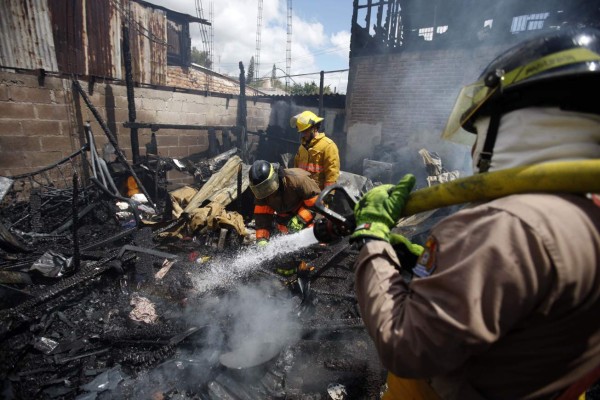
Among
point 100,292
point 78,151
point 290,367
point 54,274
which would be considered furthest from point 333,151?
point 78,151

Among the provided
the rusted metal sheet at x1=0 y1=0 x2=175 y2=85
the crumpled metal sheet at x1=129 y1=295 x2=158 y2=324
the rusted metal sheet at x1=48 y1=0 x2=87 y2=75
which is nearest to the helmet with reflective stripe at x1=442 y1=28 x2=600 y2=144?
the crumpled metal sheet at x1=129 y1=295 x2=158 y2=324

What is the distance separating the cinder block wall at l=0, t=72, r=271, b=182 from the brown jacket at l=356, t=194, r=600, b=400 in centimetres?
854

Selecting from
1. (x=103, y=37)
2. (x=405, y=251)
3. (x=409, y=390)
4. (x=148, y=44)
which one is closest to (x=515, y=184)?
(x=405, y=251)

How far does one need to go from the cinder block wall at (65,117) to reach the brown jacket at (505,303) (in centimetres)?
854

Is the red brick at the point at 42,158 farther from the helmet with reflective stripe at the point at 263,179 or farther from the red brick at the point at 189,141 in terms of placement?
the helmet with reflective stripe at the point at 263,179

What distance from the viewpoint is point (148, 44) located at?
11258 mm

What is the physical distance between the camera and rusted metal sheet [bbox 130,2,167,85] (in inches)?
426

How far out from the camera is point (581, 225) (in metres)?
0.80

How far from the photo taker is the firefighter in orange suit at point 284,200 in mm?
4270

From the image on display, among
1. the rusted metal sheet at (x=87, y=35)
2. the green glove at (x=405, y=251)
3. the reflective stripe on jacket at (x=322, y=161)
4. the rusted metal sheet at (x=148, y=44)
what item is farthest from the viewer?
the rusted metal sheet at (x=148, y=44)

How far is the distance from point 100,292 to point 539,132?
4796 mm

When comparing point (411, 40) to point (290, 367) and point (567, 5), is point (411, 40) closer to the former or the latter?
point (567, 5)

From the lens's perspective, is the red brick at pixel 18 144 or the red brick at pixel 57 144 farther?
the red brick at pixel 57 144

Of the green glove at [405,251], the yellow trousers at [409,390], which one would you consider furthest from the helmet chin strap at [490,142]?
the yellow trousers at [409,390]
